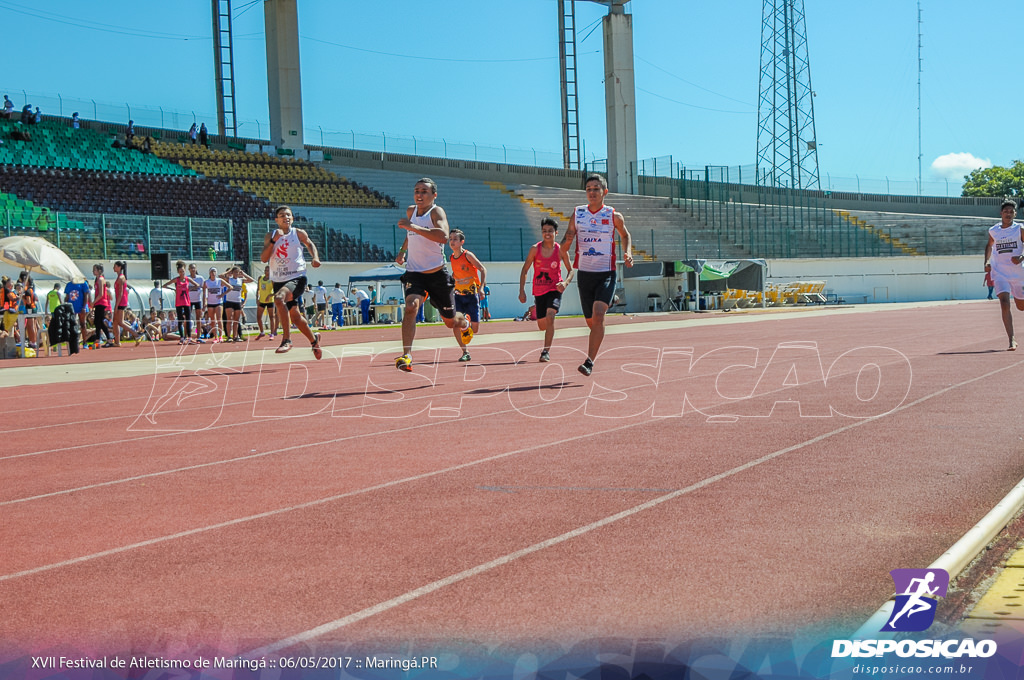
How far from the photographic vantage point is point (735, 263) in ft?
163

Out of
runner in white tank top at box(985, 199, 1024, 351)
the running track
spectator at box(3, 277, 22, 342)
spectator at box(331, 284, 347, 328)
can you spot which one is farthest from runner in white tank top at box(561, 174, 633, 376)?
spectator at box(331, 284, 347, 328)

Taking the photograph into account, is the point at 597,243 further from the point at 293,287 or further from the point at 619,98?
the point at 619,98

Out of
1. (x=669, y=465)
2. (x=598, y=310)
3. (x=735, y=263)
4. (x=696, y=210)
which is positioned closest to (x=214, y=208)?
(x=735, y=263)

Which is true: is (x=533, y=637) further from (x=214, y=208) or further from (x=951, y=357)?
(x=214, y=208)

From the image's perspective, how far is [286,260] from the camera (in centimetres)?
1350

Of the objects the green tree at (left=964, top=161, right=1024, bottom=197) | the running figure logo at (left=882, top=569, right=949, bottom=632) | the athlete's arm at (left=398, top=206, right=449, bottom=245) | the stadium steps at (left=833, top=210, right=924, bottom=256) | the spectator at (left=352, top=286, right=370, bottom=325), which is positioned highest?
the green tree at (left=964, top=161, right=1024, bottom=197)

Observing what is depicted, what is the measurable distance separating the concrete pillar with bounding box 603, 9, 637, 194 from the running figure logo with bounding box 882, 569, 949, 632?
55836mm

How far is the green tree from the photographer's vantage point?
351 feet

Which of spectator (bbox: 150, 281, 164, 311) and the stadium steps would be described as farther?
the stadium steps

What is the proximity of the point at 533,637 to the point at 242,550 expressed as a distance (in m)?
1.69

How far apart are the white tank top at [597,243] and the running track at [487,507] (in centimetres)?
143

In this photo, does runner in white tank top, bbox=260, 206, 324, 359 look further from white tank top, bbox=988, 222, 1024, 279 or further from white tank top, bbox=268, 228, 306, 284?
white tank top, bbox=988, 222, 1024, 279

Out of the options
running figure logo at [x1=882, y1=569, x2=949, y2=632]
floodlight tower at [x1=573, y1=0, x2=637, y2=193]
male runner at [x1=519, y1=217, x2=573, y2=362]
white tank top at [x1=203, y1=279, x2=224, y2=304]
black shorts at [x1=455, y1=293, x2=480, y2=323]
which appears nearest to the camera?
running figure logo at [x1=882, y1=569, x2=949, y2=632]

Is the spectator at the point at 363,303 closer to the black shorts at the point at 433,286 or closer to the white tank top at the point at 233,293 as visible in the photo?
the white tank top at the point at 233,293
